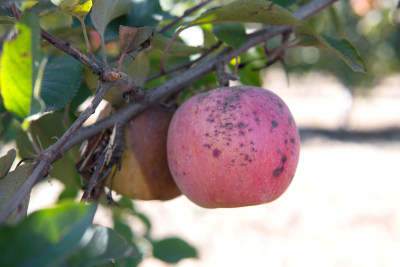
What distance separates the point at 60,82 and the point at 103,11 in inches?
6.4

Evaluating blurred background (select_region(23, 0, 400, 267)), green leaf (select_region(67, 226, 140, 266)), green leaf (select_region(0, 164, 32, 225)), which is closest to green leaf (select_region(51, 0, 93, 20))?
green leaf (select_region(0, 164, 32, 225))

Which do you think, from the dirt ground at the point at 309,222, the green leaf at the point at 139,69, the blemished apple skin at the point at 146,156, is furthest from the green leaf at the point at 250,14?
the dirt ground at the point at 309,222

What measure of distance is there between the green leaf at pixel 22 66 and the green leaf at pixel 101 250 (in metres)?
0.16

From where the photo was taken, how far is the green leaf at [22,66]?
1.44 ft

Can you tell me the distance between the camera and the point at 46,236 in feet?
1.26

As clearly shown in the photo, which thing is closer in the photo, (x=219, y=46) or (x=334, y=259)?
(x=219, y=46)

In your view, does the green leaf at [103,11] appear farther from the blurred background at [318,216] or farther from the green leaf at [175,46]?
the blurred background at [318,216]

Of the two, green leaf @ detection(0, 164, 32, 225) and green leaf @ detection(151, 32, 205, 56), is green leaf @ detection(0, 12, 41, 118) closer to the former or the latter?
green leaf @ detection(0, 164, 32, 225)

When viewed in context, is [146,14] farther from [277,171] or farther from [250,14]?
[277,171]

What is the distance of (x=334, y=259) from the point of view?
373cm

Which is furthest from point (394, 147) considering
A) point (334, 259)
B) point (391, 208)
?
point (334, 259)

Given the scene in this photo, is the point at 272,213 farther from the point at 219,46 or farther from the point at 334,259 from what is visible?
the point at 219,46

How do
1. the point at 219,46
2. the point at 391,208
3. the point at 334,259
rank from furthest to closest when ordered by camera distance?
the point at 391,208
the point at 334,259
the point at 219,46

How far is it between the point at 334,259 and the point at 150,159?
10.8ft
